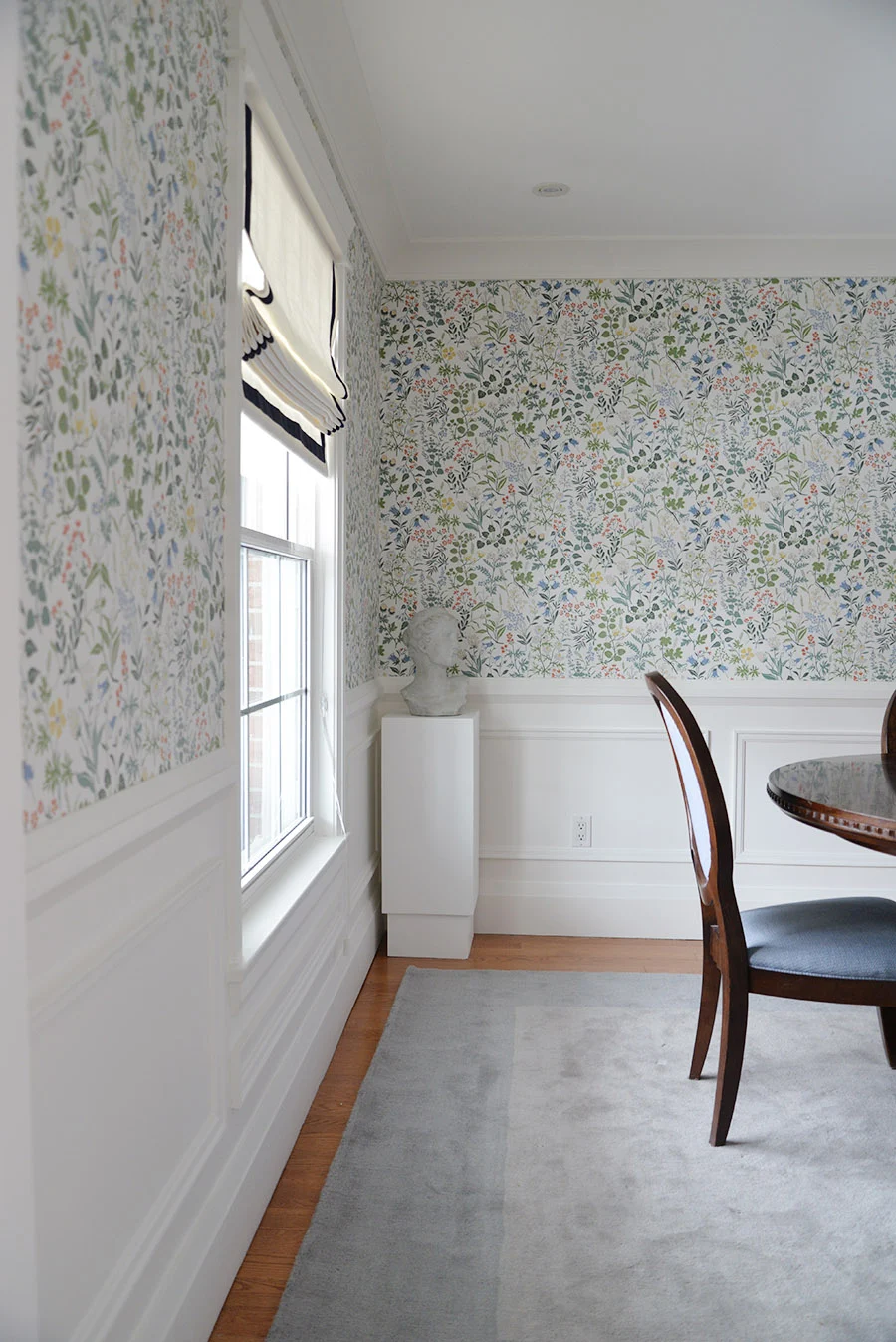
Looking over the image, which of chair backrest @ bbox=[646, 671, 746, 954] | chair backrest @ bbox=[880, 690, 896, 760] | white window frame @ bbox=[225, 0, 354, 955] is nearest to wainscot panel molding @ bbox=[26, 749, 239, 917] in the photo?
white window frame @ bbox=[225, 0, 354, 955]

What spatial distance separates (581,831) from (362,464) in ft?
5.12

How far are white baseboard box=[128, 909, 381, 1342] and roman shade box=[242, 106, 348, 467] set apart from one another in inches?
54.3

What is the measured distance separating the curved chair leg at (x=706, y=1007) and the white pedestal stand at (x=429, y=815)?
111 centimetres

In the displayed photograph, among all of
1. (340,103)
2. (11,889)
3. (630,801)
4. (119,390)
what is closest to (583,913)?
(630,801)

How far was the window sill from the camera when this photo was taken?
2.05 meters

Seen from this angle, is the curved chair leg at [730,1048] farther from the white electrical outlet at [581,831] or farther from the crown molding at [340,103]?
the crown molding at [340,103]

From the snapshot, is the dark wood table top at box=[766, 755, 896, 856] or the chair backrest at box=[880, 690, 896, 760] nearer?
the dark wood table top at box=[766, 755, 896, 856]

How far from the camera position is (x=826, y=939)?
7.34 feet

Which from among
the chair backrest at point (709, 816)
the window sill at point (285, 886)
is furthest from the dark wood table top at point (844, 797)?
the window sill at point (285, 886)

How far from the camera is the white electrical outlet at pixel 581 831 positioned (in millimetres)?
3900

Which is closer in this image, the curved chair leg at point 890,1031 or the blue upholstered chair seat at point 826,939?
the blue upholstered chair seat at point 826,939

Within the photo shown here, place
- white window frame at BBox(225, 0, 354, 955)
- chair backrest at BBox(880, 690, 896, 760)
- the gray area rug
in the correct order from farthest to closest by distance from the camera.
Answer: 1. chair backrest at BBox(880, 690, 896, 760)
2. white window frame at BBox(225, 0, 354, 955)
3. the gray area rug

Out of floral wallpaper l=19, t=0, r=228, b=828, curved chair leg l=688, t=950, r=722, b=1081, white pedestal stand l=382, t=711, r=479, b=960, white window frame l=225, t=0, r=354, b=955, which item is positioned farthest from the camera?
white pedestal stand l=382, t=711, r=479, b=960

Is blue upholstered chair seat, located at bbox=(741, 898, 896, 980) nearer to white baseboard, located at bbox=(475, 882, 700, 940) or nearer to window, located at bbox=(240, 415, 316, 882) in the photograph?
window, located at bbox=(240, 415, 316, 882)
